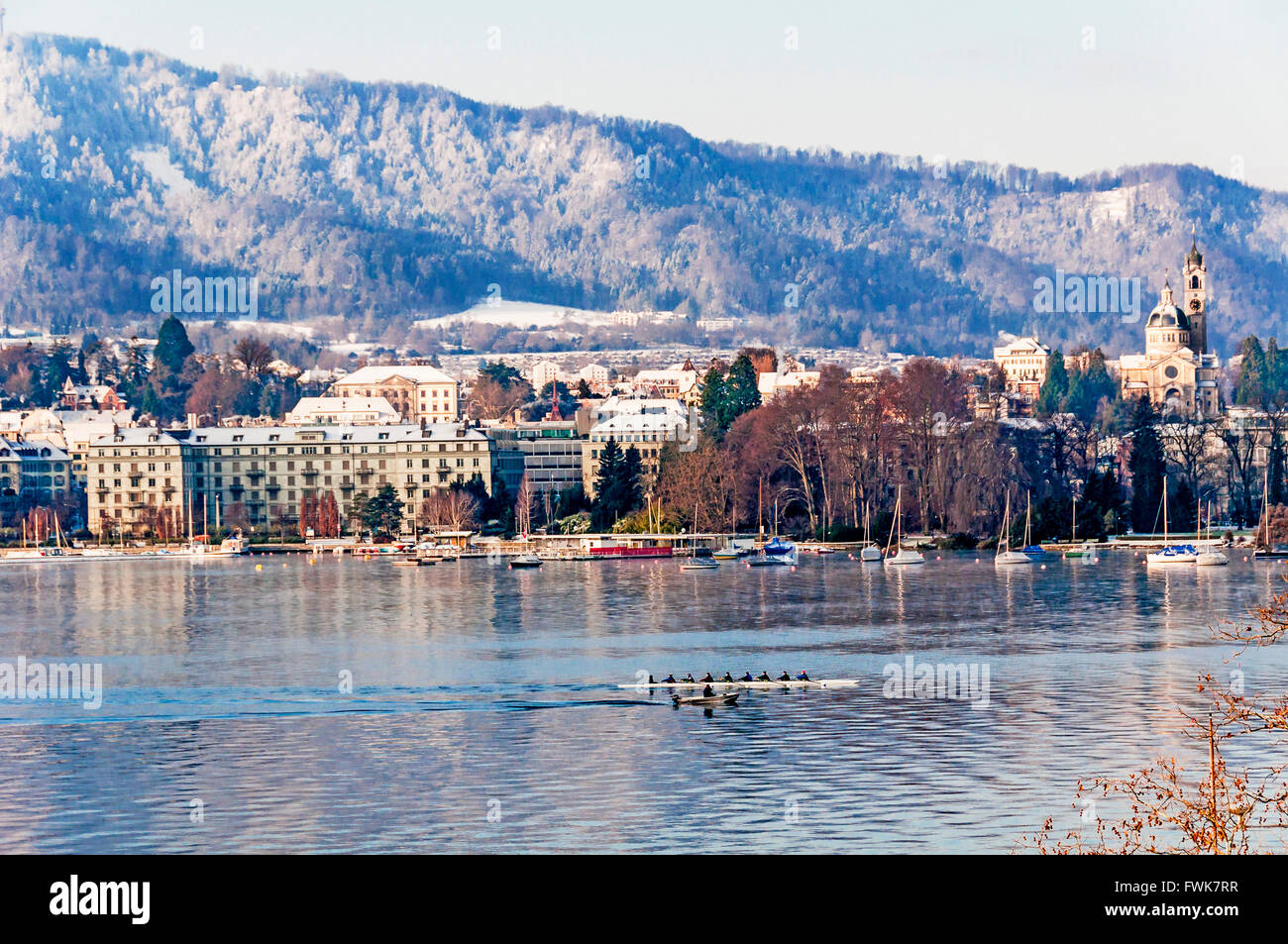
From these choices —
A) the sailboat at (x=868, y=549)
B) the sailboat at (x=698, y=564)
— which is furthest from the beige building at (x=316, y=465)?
the sailboat at (x=868, y=549)

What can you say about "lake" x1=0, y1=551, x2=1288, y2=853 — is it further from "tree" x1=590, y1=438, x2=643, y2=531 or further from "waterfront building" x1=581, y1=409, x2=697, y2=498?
"waterfront building" x1=581, y1=409, x2=697, y2=498

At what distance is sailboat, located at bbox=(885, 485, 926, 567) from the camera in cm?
10144

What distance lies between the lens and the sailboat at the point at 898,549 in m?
101

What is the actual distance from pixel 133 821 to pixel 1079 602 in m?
53.0

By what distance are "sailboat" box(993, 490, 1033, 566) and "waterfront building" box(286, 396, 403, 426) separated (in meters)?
81.0

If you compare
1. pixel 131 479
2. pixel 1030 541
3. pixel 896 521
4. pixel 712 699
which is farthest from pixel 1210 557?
pixel 131 479

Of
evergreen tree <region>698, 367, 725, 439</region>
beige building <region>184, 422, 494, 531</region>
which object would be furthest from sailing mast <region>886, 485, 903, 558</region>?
beige building <region>184, 422, 494, 531</region>

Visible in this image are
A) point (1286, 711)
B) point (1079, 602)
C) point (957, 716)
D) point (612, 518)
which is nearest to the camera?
point (1286, 711)

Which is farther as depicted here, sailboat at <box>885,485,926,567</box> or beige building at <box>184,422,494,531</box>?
beige building at <box>184,422,494,531</box>

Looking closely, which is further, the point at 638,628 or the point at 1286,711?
the point at 638,628

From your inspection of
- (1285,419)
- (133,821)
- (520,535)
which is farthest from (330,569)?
(133,821)
